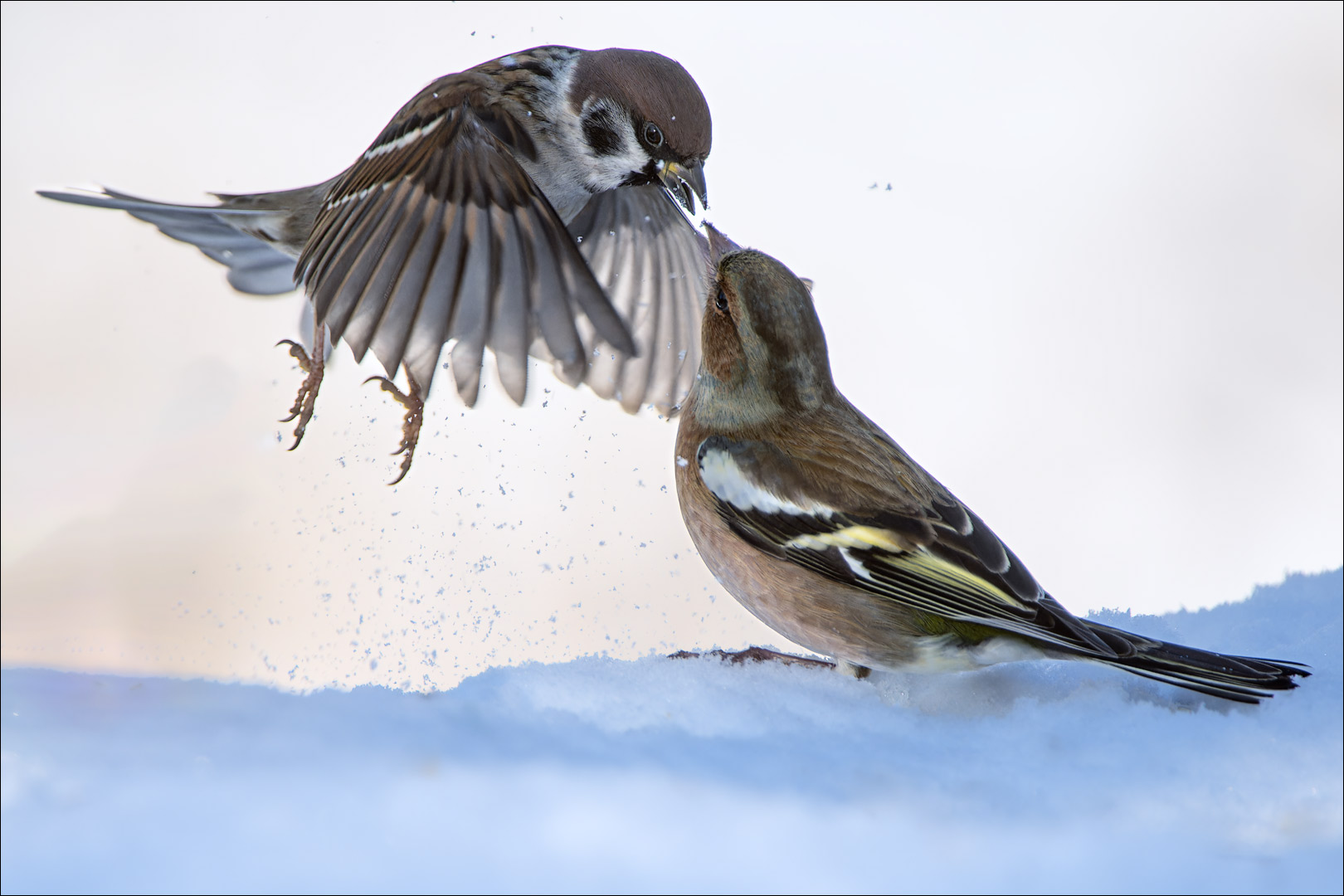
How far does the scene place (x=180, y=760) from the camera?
1.84 metres

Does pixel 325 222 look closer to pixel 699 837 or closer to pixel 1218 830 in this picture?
pixel 699 837

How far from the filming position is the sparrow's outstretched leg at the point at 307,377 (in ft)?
8.35

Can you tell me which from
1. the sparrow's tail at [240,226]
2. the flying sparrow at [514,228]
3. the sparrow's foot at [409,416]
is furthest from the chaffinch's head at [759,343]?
the sparrow's tail at [240,226]

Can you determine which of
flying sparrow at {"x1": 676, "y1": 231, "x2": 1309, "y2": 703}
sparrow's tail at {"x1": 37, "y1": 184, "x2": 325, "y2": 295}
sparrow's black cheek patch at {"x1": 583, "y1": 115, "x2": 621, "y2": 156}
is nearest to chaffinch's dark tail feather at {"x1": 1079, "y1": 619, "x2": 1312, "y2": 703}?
flying sparrow at {"x1": 676, "y1": 231, "x2": 1309, "y2": 703}

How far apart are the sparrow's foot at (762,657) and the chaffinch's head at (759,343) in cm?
48

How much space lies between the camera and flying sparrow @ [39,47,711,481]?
6.53 ft

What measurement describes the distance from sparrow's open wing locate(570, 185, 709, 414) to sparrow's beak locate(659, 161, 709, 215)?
13.6 inches

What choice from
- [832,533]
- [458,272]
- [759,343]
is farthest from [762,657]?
[458,272]

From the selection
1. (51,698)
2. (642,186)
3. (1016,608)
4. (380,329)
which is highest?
(642,186)

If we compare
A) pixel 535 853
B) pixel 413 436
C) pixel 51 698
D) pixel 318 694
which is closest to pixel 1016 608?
pixel 535 853

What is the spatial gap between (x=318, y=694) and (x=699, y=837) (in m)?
0.91

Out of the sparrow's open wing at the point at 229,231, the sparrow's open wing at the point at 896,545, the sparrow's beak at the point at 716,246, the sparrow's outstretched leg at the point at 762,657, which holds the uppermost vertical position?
the sparrow's open wing at the point at 229,231

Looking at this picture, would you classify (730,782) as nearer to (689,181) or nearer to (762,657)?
(762,657)

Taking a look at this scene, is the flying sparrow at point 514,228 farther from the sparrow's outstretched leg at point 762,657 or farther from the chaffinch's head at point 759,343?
the sparrow's outstretched leg at point 762,657
